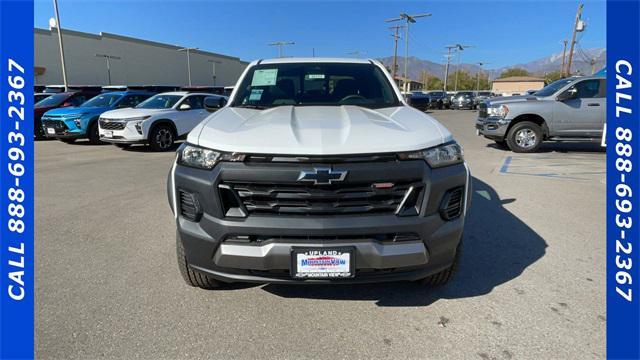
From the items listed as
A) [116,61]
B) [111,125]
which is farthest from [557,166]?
[116,61]

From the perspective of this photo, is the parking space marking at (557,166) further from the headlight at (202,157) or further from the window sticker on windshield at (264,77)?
the headlight at (202,157)

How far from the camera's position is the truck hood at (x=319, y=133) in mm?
2240

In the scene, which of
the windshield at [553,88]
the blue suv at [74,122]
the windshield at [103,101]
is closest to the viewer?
the windshield at [553,88]

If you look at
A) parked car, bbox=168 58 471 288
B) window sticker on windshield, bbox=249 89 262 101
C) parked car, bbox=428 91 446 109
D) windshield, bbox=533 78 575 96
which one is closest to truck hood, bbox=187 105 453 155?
parked car, bbox=168 58 471 288

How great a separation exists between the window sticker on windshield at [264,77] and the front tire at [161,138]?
7054mm

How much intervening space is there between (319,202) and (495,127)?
29.0ft

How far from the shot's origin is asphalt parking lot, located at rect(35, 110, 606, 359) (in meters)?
2.30

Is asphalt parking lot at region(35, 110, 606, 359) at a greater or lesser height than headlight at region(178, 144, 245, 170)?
lesser

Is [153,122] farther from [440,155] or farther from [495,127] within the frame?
[440,155]

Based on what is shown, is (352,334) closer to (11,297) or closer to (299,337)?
(299,337)

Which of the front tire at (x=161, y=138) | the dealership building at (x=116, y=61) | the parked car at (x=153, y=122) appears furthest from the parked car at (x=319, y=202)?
the dealership building at (x=116, y=61)

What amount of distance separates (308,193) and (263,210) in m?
0.29

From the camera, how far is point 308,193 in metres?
2.21

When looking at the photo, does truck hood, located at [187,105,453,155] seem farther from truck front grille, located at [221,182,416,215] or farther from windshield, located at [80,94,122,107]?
windshield, located at [80,94,122,107]
